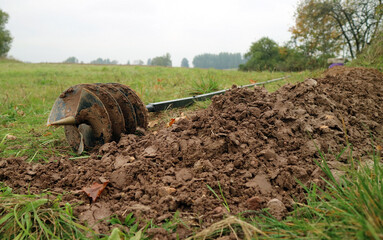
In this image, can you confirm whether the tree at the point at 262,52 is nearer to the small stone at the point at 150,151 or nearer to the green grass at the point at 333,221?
the small stone at the point at 150,151

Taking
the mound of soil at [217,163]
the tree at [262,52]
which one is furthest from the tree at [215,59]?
the mound of soil at [217,163]

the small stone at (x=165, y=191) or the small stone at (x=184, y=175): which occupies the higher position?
the small stone at (x=184, y=175)

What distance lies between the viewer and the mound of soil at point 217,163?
1571 mm

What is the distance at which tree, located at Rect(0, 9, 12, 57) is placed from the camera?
157 ft

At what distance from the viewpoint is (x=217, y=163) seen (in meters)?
1.90

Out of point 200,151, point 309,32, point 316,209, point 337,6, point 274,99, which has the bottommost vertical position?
point 316,209

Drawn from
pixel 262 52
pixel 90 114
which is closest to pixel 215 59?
pixel 262 52

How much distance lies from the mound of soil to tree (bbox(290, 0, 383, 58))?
64.0 ft

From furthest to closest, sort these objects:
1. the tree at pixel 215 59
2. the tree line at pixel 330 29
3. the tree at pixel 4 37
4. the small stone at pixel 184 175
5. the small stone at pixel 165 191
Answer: the tree at pixel 215 59, the tree at pixel 4 37, the tree line at pixel 330 29, the small stone at pixel 184 175, the small stone at pixel 165 191

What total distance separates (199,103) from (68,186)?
2.47 meters

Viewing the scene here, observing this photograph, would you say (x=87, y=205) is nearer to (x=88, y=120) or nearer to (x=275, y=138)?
(x=88, y=120)

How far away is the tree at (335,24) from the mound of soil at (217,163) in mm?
19511

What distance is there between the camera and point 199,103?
400 centimetres

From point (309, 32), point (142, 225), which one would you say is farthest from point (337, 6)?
point (142, 225)
